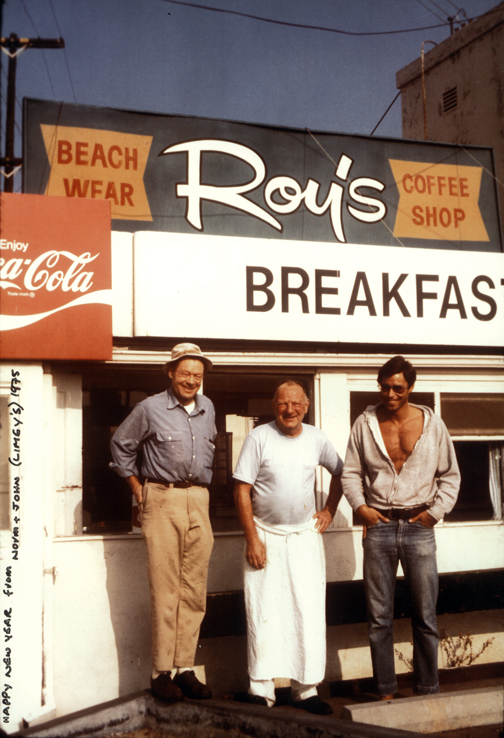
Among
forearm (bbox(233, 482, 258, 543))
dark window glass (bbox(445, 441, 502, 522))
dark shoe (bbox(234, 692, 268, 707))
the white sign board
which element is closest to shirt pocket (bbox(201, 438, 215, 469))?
forearm (bbox(233, 482, 258, 543))

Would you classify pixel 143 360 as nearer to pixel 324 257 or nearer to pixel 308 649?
pixel 324 257

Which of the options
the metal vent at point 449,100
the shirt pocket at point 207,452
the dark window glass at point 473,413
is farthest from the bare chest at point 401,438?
the metal vent at point 449,100

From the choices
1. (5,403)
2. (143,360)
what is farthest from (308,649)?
(5,403)

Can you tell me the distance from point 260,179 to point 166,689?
4236 mm

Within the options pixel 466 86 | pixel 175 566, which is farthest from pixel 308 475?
Answer: pixel 466 86

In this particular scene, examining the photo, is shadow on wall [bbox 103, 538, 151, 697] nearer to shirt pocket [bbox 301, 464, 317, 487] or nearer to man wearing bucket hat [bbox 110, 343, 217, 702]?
man wearing bucket hat [bbox 110, 343, 217, 702]

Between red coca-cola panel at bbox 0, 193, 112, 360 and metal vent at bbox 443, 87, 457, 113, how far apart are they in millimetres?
7441

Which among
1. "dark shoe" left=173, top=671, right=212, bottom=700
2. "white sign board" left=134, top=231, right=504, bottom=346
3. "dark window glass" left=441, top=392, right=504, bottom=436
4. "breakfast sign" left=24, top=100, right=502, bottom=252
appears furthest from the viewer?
"dark window glass" left=441, top=392, right=504, bottom=436

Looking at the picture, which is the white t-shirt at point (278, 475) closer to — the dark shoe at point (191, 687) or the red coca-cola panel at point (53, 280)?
the dark shoe at point (191, 687)

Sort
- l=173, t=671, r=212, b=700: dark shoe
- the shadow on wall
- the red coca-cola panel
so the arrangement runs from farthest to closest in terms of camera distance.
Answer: the shadow on wall < the red coca-cola panel < l=173, t=671, r=212, b=700: dark shoe

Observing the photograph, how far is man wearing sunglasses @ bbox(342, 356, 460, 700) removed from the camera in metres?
4.35

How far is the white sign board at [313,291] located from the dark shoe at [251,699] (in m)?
2.60

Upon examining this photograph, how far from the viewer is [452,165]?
6602mm

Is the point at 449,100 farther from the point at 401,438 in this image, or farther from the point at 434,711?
the point at 434,711
